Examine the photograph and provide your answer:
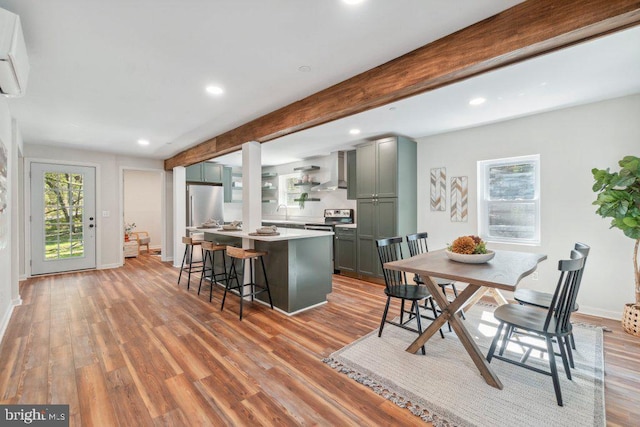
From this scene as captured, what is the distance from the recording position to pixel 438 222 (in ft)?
14.9

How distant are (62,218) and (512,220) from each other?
25.4 ft

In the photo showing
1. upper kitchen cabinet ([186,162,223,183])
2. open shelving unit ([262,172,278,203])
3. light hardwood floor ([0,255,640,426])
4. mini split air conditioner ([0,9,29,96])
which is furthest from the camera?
open shelving unit ([262,172,278,203])

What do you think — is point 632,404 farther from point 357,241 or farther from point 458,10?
point 357,241

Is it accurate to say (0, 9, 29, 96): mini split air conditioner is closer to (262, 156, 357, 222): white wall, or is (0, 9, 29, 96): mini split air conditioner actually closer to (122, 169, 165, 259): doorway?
(262, 156, 357, 222): white wall

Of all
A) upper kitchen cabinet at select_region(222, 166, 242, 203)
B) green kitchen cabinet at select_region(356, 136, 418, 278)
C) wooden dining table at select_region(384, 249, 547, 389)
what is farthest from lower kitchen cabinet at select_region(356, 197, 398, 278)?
upper kitchen cabinet at select_region(222, 166, 242, 203)

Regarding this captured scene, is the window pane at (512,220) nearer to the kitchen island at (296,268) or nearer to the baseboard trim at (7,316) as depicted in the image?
the kitchen island at (296,268)

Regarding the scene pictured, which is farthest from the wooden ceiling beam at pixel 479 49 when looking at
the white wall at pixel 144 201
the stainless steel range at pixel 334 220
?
the white wall at pixel 144 201

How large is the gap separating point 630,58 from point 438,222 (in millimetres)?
2718

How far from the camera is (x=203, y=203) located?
6.50 m

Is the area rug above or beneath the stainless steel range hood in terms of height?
beneath

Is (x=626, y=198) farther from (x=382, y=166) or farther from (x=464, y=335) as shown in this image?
(x=382, y=166)

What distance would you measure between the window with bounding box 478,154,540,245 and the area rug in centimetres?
149

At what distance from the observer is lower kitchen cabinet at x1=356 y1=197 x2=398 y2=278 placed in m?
4.51

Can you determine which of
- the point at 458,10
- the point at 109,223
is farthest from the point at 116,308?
the point at 458,10
